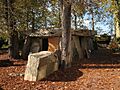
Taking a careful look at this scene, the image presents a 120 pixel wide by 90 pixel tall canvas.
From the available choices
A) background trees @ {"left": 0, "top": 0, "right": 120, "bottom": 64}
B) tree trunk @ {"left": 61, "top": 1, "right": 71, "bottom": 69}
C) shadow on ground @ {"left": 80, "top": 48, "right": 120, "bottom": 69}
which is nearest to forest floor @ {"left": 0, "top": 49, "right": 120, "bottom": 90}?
tree trunk @ {"left": 61, "top": 1, "right": 71, "bottom": 69}

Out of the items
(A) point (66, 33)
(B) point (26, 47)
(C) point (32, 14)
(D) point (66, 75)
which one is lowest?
(D) point (66, 75)

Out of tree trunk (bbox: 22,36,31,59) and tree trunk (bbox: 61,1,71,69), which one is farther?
tree trunk (bbox: 22,36,31,59)

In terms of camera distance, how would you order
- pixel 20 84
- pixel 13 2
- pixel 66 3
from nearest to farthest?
pixel 20 84, pixel 66 3, pixel 13 2

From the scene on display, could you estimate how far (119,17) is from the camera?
23.3m

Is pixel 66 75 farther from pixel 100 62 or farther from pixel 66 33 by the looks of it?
pixel 100 62

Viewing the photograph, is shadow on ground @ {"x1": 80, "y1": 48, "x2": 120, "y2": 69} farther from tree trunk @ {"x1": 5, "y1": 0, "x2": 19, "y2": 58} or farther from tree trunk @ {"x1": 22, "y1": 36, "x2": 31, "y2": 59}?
tree trunk @ {"x1": 5, "y1": 0, "x2": 19, "y2": 58}

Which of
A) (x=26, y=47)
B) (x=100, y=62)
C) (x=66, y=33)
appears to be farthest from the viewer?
(x=26, y=47)

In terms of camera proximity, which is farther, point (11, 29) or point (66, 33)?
point (11, 29)

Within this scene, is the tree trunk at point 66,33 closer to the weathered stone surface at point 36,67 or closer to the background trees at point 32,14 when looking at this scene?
the background trees at point 32,14

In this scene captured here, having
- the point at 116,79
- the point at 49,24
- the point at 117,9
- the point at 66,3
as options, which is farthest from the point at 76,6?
the point at 49,24

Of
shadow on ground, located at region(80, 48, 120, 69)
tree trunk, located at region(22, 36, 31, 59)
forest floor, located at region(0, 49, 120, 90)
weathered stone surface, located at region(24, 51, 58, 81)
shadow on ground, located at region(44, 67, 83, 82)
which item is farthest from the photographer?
tree trunk, located at region(22, 36, 31, 59)

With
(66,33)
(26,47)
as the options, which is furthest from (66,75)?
(26,47)

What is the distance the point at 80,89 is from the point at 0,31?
8.21m

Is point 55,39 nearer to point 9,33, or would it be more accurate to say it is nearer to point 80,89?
point 9,33
